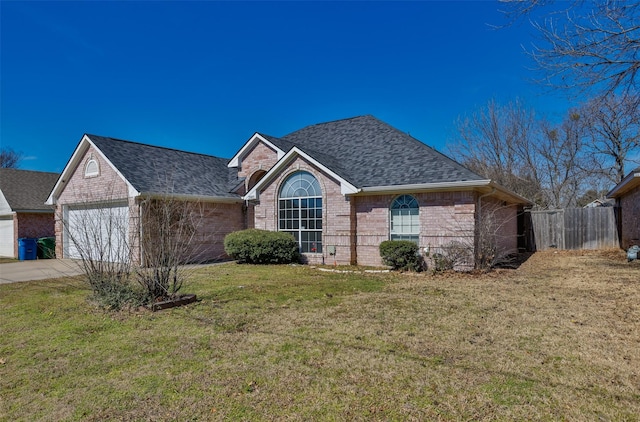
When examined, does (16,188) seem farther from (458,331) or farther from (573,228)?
(573,228)

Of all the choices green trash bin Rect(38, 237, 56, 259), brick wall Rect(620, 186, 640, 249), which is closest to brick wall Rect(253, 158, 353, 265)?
brick wall Rect(620, 186, 640, 249)

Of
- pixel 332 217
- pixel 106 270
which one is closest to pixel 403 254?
pixel 332 217

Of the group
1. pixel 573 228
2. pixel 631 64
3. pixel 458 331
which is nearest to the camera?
pixel 458 331

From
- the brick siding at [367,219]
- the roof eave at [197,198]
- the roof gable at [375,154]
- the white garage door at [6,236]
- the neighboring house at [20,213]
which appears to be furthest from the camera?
the white garage door at [6,236]

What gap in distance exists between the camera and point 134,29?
42.9 ft

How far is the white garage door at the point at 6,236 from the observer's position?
20438mm

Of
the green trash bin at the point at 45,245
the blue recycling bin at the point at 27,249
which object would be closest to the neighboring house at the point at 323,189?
the green trash bin at the point at 45,245

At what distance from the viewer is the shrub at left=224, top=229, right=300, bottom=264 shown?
46.8ft

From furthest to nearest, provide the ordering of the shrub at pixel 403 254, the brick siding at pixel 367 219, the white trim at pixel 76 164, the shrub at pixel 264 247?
the white trim at pixel 76 164 < the shrub at pixel 264 247 < the shrub at pixel 403 254 < the brick siding at pixel 367 219

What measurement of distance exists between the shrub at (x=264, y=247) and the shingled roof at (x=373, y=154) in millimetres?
3318

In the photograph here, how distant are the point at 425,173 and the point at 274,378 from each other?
10.2 m

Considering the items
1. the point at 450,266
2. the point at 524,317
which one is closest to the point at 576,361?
the point at 524,317

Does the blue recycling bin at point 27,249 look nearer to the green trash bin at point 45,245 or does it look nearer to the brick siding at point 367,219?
the green trash bin at point 45,245

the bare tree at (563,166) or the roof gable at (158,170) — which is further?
the bare tree at (563,166)
